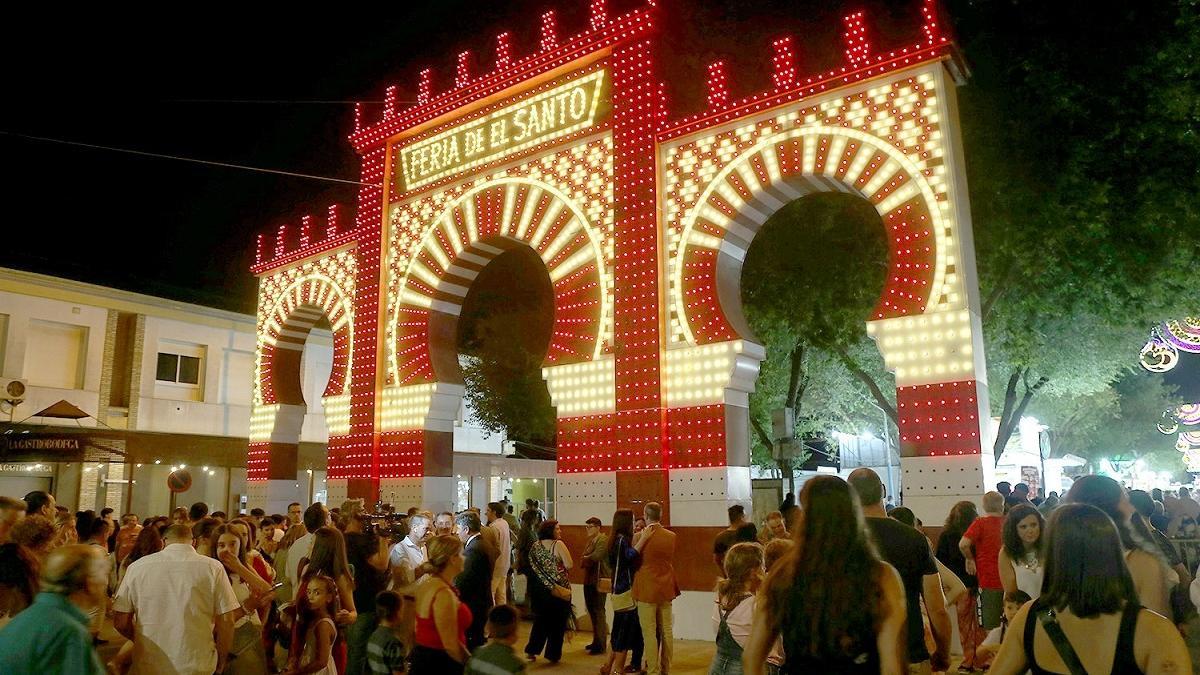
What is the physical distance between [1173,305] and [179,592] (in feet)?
52.5

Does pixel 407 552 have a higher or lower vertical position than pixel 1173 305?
lower

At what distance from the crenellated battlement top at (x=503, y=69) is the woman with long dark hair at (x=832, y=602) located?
423 inches

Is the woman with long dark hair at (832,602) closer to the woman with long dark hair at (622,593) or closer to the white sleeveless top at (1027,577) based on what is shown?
the white sleeveless top at (1027,577)

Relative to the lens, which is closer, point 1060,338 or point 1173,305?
point 1173,305

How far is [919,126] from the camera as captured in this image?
34.7 ft

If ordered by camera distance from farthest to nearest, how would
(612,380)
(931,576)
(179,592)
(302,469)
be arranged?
(302,469) → (612,380) → (179,592) → (931,576)

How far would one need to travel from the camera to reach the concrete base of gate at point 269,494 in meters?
18.1

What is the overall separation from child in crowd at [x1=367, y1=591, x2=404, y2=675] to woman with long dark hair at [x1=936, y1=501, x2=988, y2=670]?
6.25 meters

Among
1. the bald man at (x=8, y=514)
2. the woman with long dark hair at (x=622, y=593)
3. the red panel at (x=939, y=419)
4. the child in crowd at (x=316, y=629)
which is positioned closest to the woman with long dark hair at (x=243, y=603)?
the child in crowd at (x=316, y=629)

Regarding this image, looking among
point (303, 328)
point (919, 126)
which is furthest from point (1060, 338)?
point (303, 328)

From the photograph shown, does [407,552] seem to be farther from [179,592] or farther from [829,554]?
[829,554]

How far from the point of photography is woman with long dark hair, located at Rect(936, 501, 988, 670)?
29.3ft

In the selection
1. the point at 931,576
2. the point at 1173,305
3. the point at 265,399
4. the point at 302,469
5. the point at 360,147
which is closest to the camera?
the point at 931,576

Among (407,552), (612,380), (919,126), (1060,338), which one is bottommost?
(407,552)
